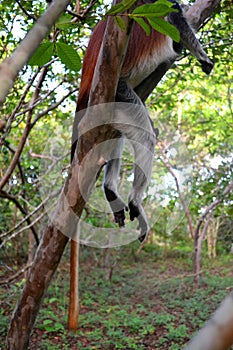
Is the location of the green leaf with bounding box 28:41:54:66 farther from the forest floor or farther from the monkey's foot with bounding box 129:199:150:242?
the forest floor

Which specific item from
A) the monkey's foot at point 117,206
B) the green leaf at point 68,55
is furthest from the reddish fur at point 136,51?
the green leaf at point 68,55

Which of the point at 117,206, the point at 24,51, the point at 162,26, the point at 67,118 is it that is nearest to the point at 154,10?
the point at 162,26

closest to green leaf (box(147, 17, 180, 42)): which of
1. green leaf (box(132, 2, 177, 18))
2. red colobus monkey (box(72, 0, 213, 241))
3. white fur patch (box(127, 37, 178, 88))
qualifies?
green leaf (box(132, 2, 177, 18))

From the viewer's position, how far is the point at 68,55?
1179 millimetres

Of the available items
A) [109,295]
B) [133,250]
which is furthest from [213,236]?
[109,295]

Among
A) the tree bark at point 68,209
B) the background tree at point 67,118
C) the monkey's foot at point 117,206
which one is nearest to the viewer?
the tree bark at point 68,209

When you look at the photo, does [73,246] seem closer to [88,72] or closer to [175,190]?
[175,190]

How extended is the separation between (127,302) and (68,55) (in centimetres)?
602

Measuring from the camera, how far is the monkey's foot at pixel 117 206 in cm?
309

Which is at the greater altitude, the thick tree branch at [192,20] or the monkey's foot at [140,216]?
the thick tree branch at [192,20]

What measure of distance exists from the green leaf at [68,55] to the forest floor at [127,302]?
411cm

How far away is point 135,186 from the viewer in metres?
2.97

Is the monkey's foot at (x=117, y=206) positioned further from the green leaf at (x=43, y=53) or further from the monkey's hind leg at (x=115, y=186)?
the green leaf at (x=43, y=53)

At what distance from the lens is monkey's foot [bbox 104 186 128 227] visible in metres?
3.09
